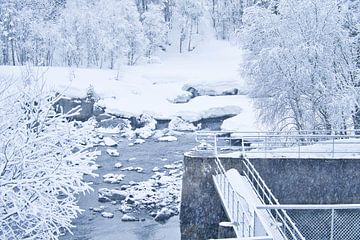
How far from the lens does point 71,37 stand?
176ft

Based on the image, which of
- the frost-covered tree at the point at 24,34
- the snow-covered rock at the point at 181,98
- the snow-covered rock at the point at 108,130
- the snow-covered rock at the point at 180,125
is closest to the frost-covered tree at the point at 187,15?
the frost-covered tree at the point at 24,34

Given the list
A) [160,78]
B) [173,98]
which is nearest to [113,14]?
[160,78]

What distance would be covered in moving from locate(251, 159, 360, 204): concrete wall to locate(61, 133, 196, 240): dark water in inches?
166

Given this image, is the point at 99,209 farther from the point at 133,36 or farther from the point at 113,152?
the point at 133,36

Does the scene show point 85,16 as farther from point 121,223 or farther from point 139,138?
point 121,223

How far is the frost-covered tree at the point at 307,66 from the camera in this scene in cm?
2247

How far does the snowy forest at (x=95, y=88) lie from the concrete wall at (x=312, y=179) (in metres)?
6.05

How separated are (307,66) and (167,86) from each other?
26.8 m

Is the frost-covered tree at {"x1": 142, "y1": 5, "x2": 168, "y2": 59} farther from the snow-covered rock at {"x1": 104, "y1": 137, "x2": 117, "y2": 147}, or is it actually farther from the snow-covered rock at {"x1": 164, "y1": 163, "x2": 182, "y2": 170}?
the snow-covered rock at {"x1": 164, "y1": 163, "x2": 182, "y2": 170}

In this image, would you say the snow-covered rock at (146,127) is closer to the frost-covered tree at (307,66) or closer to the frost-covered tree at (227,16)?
the frost-covered tree at (307,66)

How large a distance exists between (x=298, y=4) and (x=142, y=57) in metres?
37.2

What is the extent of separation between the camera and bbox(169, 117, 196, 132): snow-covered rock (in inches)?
1423

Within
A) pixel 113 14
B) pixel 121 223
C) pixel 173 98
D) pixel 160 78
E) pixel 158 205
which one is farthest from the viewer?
pixel 113 14

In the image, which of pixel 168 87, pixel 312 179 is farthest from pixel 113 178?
pixel 168 87
